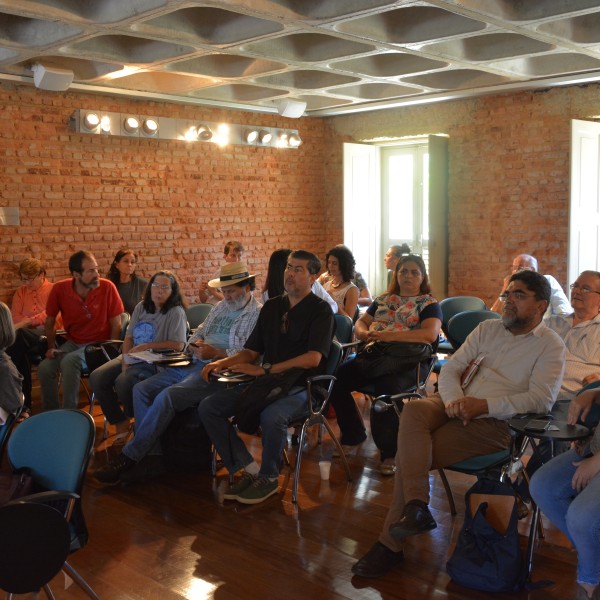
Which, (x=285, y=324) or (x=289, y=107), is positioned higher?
(x=289, y=107)

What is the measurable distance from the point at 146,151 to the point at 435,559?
643 centimetres

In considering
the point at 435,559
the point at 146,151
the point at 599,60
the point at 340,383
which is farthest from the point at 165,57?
the point at 435,559

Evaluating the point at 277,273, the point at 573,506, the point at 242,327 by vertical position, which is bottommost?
the point at 573,506

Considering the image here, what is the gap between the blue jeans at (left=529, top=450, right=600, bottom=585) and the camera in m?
3.23

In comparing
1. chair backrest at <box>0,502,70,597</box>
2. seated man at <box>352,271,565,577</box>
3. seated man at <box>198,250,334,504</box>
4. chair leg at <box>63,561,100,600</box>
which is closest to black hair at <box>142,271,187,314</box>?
seated man at <box>198,250,334,504</box>

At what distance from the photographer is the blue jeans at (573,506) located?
3.23m

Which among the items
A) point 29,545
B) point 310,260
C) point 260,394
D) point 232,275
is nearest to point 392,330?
point 310,260

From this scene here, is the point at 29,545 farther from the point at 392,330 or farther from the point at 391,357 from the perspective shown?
the point at 392,330

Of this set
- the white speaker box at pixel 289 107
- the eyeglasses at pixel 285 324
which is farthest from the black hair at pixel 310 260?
the white speaker box at pixel 289 107

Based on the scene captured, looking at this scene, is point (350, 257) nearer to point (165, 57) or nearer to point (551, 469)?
point (165, 57)

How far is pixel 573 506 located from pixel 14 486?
228 cm

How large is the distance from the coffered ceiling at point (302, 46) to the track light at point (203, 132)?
31 centimetres

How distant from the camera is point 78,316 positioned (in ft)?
22.1

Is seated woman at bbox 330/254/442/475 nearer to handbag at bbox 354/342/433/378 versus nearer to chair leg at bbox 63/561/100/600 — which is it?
handbag at bbox 354/342/433/378
